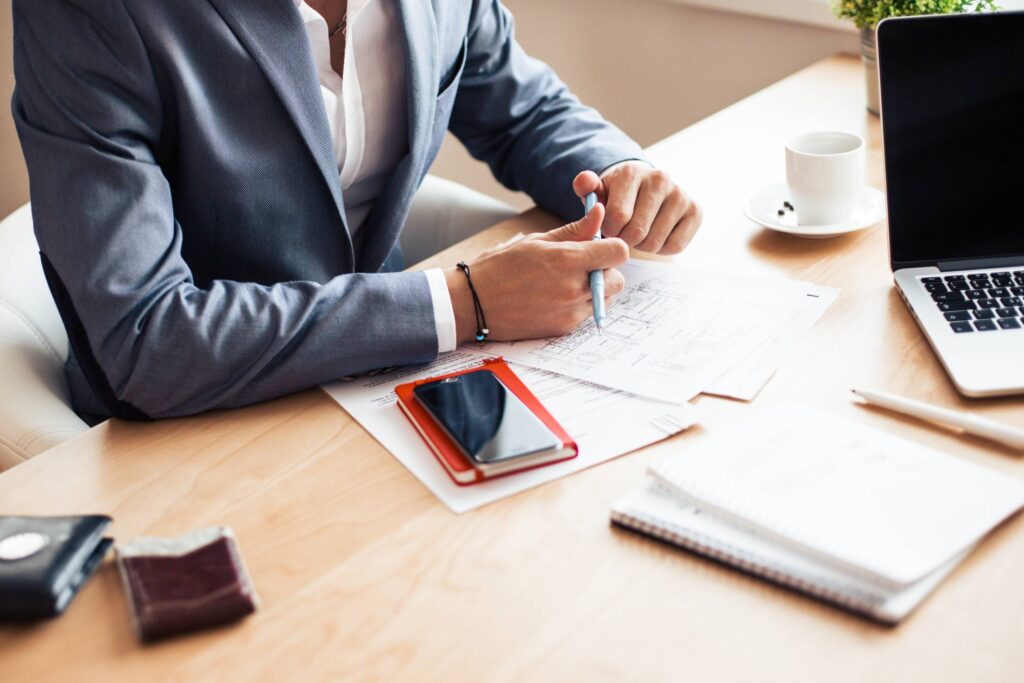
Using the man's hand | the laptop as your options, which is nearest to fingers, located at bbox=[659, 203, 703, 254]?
the man's hand

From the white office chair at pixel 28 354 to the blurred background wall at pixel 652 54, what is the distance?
62 centimetres

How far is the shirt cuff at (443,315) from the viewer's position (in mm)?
1034

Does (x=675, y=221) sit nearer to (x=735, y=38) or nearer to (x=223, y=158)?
(x=223, y=158)

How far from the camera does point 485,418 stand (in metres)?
0.90

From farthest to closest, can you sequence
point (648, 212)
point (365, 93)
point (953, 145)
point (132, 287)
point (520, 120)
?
point (520, 120) < point (365, 93) < point (648, 212) < point (953, 145) < point (132, 287)

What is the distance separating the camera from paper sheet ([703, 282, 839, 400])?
3.15ft

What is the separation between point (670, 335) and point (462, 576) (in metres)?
0.40

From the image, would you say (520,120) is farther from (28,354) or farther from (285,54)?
(28,354)

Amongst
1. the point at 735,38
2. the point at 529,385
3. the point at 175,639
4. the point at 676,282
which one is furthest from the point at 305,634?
the point at 735,38

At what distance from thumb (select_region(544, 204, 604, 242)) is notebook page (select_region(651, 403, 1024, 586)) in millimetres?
329

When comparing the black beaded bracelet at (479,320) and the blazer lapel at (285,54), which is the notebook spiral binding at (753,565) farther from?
the blazer lapel at (285,54)

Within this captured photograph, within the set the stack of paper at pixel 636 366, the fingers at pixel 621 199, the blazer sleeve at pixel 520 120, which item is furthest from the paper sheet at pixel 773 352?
the blazer sleeve at pixel 520 120

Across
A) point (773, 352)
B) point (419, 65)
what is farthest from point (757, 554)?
point (419, 65)

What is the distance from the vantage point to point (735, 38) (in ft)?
7.13
